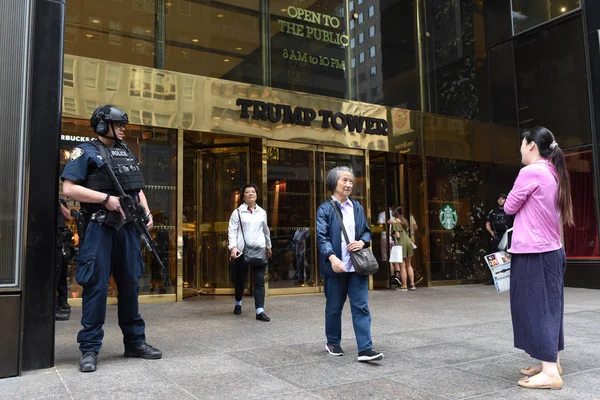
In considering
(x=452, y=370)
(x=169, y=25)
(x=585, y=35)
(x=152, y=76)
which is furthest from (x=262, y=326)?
(x=585, y=35)

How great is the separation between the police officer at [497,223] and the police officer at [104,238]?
874 centimetres

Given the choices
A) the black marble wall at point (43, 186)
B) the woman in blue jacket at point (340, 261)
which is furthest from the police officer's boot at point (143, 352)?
the woman in blue jacket at point (340, 261)

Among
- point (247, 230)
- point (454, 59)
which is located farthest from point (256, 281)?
point (454, 59)

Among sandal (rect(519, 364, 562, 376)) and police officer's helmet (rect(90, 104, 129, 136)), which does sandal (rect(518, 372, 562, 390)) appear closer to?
sandal (rect(519, 364, 562, 376))

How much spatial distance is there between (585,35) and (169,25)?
841 cm

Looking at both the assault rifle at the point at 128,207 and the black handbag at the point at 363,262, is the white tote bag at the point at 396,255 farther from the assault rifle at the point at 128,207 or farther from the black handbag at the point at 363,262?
the assault rifle at the point at 128,207

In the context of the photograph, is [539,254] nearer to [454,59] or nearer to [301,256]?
[301,256]

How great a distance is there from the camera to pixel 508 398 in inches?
127

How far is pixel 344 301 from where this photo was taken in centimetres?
→ 445

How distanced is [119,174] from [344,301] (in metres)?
2.19

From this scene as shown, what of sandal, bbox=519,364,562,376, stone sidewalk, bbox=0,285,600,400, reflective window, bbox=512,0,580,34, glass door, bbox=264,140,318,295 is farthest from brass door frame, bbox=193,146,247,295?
reflective window, bbox=512,0,580,34

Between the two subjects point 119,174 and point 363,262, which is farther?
point 363,262

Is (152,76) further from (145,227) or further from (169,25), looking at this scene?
(145,227)

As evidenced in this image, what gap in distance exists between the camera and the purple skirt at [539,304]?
353 cm
